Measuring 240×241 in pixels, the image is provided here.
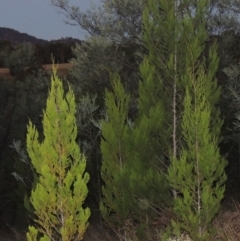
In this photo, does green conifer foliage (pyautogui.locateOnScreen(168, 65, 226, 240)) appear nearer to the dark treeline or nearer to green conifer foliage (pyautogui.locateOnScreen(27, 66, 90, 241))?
green conifer foliage (pyautogui.locateOnScreen(27, 66, 90, 241))

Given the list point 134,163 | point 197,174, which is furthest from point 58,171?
point 197,174

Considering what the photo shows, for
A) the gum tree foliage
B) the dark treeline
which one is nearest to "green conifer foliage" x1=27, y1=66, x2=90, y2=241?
the gum tree foliage

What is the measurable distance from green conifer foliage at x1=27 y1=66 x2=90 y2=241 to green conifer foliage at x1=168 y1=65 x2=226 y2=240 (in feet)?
4.98

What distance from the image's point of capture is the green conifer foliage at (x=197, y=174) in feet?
33.2

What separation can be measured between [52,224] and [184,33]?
4315 millimetres

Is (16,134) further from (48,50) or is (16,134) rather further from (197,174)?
(48,50)

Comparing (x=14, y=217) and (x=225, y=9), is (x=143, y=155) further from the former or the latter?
(x=14, y=217)

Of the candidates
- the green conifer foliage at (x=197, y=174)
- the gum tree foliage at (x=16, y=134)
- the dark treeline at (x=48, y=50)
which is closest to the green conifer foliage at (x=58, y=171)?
the green conifer foliage at (x=197, y=174)

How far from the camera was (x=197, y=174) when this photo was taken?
33.6 ft

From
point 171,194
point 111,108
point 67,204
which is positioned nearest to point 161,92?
point 111,108

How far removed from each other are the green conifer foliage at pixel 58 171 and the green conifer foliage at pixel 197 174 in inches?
59.8

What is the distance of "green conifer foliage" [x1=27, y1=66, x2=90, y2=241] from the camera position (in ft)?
34.0

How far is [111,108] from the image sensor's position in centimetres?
1230

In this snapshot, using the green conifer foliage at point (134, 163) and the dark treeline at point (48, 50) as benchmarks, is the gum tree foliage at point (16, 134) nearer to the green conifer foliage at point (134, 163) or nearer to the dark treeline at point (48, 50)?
the green conifer foliage at point (134, 163)
